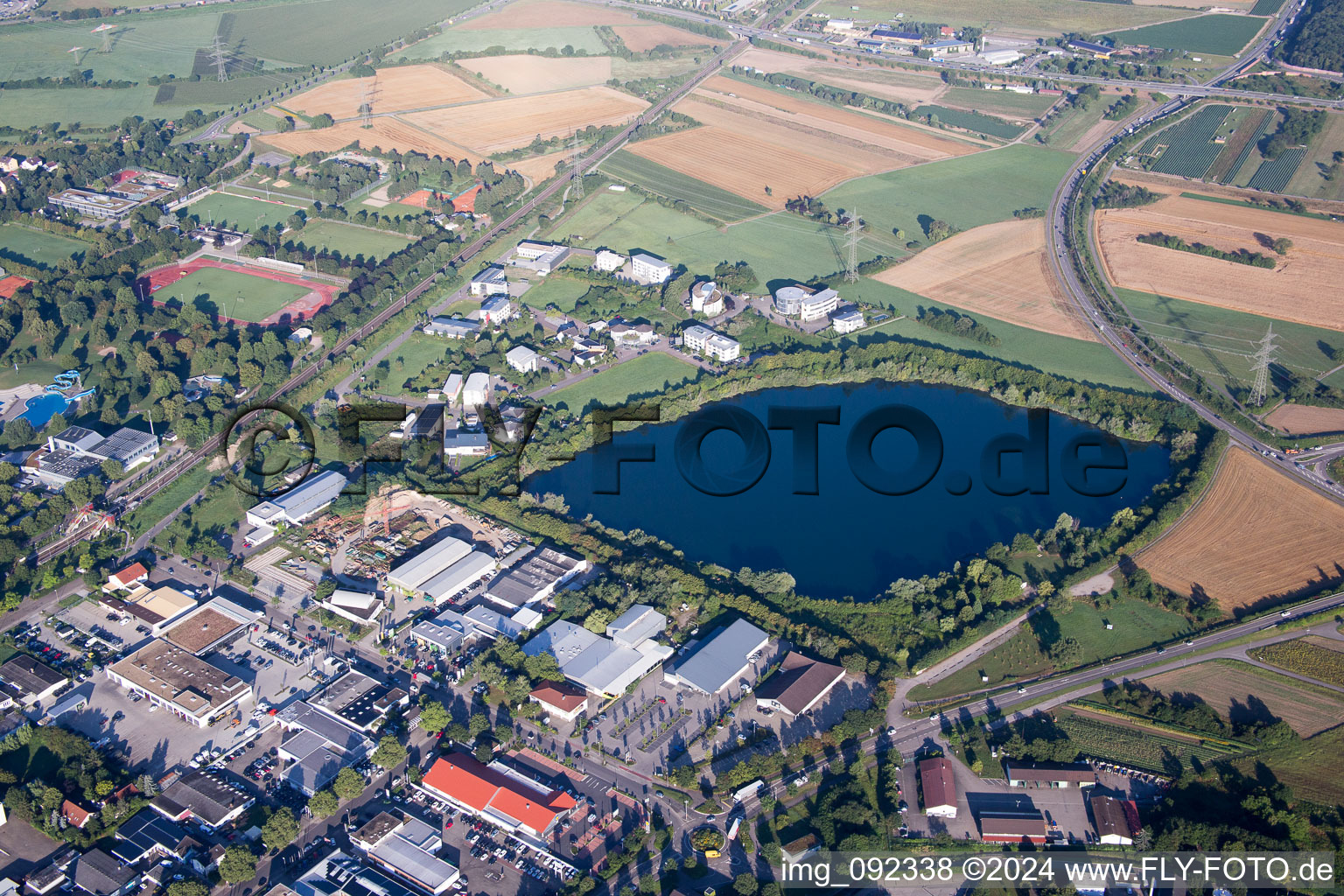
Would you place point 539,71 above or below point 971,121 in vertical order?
above

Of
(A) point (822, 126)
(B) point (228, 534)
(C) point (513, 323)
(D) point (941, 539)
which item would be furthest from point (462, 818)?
(A) point (822, 126)

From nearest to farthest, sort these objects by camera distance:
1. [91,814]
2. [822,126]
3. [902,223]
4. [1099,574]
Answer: [91,814], [1099,574], [902,223], [822,126]

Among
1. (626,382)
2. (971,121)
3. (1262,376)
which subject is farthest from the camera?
(971,121)

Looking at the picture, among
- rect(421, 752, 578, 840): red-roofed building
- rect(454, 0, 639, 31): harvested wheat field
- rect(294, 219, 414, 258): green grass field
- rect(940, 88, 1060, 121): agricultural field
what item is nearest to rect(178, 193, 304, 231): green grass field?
rect(294, 219, 414, 258): green grass field

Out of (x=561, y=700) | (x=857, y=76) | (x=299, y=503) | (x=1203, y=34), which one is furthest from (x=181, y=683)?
(x=1203, y=34)

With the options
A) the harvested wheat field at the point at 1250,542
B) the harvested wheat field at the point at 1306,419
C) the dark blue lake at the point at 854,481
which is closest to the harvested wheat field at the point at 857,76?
the dark blue lake at the point at 854,481

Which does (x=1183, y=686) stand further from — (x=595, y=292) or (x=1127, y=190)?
(x=1127, y=190)

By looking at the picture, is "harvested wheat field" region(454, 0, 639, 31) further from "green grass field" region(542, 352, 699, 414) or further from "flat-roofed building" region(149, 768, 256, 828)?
"flat-roofed building" region(149, 768, 256, 828)

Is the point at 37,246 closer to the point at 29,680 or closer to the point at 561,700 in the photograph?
the point at 29,680
